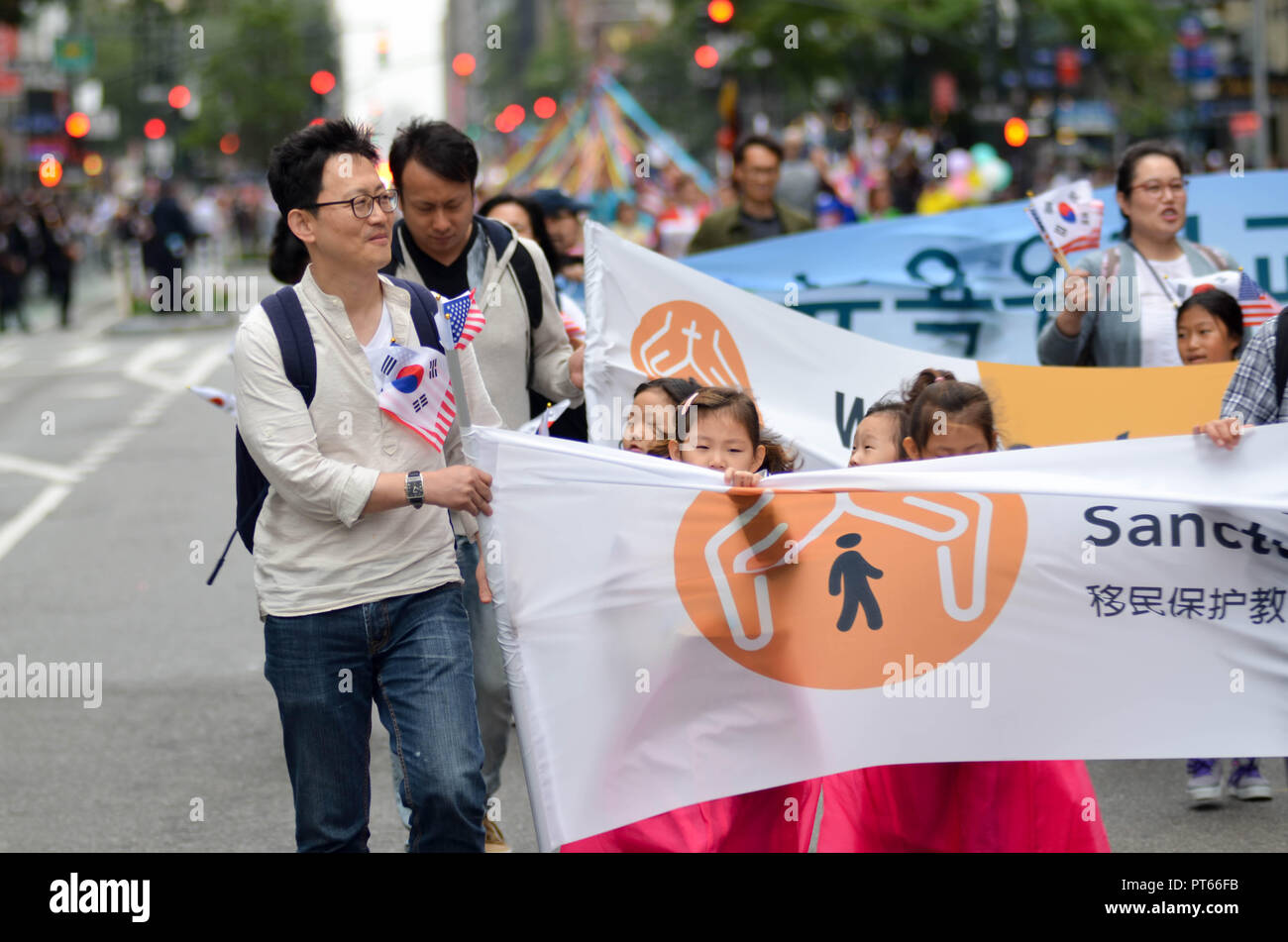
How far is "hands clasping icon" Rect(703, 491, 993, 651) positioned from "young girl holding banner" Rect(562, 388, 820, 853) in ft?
0.44

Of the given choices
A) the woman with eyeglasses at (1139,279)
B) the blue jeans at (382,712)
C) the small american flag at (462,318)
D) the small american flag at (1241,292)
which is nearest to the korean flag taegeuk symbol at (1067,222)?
the woman with eyeglasses at (1139,279)

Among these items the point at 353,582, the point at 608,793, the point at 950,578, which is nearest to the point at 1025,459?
the point at 950,578

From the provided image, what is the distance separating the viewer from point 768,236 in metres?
9.53

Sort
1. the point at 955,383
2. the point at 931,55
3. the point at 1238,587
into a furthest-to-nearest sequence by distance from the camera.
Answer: the point at 931,55 < the point at 955,383 < the point at 1238,587

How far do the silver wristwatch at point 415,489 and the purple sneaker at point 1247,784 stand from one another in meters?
3.22

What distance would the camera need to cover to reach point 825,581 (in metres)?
4.09

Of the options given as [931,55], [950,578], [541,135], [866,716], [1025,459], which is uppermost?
[931,55]

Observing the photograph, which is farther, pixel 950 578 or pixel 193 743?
pixel 193 743

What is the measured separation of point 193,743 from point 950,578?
3643 mm

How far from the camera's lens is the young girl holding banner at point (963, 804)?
13.7 feet

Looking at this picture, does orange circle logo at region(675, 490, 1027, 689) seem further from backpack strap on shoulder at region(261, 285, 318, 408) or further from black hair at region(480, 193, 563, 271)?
black hair at region(480, 193, 563, 271)

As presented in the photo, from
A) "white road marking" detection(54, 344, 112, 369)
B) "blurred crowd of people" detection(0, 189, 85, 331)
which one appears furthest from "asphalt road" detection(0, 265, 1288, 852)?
"blurred crowd of people" detection(0, 189, 85, 331)

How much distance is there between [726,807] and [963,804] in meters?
0.56
